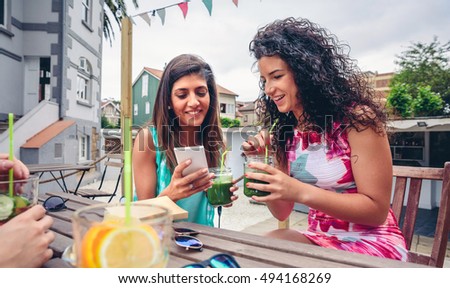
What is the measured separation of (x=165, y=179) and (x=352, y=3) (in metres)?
2.18

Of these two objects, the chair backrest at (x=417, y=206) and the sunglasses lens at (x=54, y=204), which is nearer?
the chair backrest at (x=417, y=206)

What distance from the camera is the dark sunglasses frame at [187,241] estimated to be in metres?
0.90

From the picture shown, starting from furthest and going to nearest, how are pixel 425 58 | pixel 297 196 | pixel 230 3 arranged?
1. pixel 425 58
2. pixel 230 3
3. pixel 297 196

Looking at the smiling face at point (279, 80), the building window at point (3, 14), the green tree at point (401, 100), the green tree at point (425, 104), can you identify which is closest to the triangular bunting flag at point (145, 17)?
→ the smiling face at point (279, 80)

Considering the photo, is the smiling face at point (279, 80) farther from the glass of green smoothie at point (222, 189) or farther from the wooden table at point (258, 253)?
the wooden table at point (258, 253)

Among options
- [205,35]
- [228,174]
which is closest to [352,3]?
[205,35]

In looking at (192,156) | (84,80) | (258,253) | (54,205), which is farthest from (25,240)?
(84,80)

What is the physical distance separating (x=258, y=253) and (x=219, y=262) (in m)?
0.22

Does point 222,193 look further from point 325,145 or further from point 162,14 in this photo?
point 162,14

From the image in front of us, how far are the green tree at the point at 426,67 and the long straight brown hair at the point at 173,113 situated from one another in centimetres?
2329

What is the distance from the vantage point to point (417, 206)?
4.83 feet

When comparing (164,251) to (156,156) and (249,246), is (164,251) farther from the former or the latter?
(156,156)

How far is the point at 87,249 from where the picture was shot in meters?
0.49

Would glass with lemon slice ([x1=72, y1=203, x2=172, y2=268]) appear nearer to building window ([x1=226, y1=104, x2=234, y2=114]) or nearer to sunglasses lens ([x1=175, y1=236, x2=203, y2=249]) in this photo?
sunglasses lens ([x1=175, y1=236, x2=203, y2=249])
